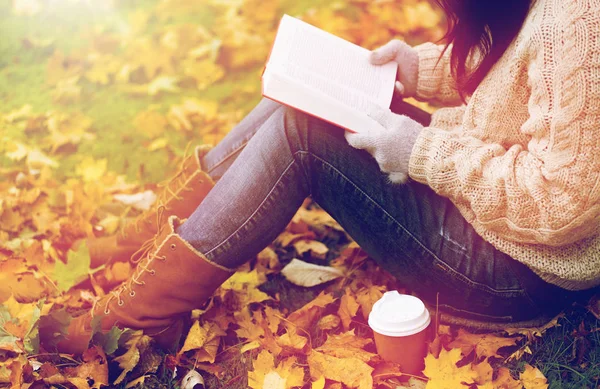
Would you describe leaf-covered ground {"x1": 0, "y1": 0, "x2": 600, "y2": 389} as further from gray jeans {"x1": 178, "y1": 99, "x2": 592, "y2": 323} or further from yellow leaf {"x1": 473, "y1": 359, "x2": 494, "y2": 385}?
gray jeans {"x1": 178, "y1": 99, "x2": 592, "y2": 323}

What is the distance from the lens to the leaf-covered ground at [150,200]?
171 cm

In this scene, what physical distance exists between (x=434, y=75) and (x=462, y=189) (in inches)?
21.4

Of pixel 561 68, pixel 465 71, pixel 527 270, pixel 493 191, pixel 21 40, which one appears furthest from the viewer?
pixel 21 40

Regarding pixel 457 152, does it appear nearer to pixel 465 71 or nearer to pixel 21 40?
pixel 465 71

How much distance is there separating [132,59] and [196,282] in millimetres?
2036

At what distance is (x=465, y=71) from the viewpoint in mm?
1688

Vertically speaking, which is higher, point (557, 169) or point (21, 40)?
point (557, 169)

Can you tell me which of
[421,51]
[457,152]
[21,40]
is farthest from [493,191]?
[21,40]

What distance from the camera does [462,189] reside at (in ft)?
4.89

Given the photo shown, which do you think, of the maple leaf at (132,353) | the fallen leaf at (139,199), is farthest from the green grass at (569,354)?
the fallen leaf at (139,199)

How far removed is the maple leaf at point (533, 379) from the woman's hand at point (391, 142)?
584 mm

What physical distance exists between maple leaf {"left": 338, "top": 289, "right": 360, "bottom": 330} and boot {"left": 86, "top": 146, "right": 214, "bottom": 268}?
1.82ft

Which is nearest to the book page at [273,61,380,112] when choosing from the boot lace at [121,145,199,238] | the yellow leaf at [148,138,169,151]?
the boot lace at [121,145,199,238]

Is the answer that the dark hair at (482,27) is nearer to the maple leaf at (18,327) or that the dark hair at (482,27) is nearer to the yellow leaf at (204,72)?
the maple leaf at (18,327)
